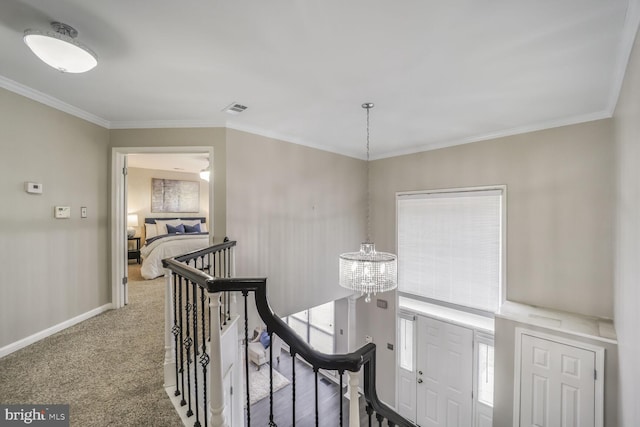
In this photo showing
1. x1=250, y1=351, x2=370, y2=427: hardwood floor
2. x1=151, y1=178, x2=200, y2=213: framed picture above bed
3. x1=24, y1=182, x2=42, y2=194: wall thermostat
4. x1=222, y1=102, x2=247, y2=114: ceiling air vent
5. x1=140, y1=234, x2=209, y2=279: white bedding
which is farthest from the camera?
x1=151, y1=178, x2=200, y2=213: framed picture above bed

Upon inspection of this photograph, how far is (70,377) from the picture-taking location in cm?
197

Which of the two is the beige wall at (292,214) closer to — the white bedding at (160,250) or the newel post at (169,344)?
the newel post at (169,344)

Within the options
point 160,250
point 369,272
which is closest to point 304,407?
point 369,272


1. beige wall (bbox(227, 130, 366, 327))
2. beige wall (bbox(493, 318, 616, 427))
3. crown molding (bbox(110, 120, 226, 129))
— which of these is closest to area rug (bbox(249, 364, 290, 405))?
beige wall (bbox(227, 130, 366, 327))

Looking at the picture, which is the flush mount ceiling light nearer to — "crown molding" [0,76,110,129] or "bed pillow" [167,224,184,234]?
"crown molding" [0,76,110,129]

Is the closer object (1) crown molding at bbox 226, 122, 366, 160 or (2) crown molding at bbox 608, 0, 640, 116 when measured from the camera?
(2) crown molding at bbox 608, 0, 640, 116

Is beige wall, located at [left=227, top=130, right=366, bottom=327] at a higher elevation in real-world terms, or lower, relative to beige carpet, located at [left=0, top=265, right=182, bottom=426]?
higher

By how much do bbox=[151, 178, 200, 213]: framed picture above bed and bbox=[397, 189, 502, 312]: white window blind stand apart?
5973mm

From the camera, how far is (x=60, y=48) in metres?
1.57

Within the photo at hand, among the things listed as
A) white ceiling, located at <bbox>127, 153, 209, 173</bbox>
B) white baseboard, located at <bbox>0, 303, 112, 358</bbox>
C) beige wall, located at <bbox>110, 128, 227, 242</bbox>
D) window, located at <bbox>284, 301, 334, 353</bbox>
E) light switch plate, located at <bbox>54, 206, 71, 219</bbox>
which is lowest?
window, located at <bbox>284, 301, 334, 353</bbox>

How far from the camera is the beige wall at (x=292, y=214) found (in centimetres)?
349

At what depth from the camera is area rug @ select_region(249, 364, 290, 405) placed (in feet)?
16.6

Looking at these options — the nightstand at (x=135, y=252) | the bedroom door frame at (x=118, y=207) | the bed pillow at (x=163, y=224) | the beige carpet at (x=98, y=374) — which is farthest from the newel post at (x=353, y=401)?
the bed pillow at (x=163, y=224)

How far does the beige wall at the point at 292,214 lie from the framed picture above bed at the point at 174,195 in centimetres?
494
